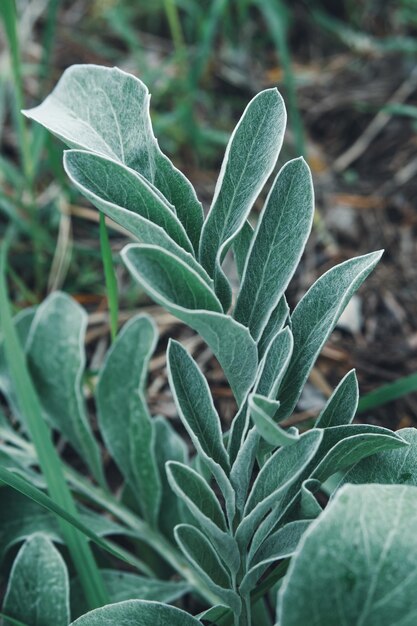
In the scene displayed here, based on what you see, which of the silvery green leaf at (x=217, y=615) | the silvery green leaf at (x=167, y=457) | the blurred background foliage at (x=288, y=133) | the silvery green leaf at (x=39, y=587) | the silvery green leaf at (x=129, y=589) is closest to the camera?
the silvery green leaf at (x=217, y=615)

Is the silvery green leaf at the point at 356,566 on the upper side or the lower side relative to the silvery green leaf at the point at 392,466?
upper

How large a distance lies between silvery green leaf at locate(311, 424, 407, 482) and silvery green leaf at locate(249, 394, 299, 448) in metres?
0.10

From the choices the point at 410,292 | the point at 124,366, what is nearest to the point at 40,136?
the point at 124,366

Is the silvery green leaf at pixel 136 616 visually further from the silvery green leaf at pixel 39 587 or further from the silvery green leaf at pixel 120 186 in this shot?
the silvery green leaf at pixel 120 186

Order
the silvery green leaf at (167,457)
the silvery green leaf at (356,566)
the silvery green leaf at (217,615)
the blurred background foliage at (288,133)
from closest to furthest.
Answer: the silvery green leaf at (356,566) → the silvery green leaf at (217,615) → the silvery green leaf at (167,457) → the blurred background foliage at (288,133)

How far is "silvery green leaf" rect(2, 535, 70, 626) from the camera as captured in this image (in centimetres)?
94

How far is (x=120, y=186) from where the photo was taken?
72cm

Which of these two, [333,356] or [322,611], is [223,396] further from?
[322,611]

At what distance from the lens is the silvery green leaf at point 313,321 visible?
76 cm

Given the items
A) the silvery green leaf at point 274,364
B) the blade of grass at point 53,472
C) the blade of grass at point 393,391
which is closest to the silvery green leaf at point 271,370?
the silvery green leaf at point 274,364

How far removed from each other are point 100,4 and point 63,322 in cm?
178

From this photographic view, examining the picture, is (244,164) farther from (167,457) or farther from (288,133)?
(288,133)

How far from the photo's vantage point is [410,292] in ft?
5.93

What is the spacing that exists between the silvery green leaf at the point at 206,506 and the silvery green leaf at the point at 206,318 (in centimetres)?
11
